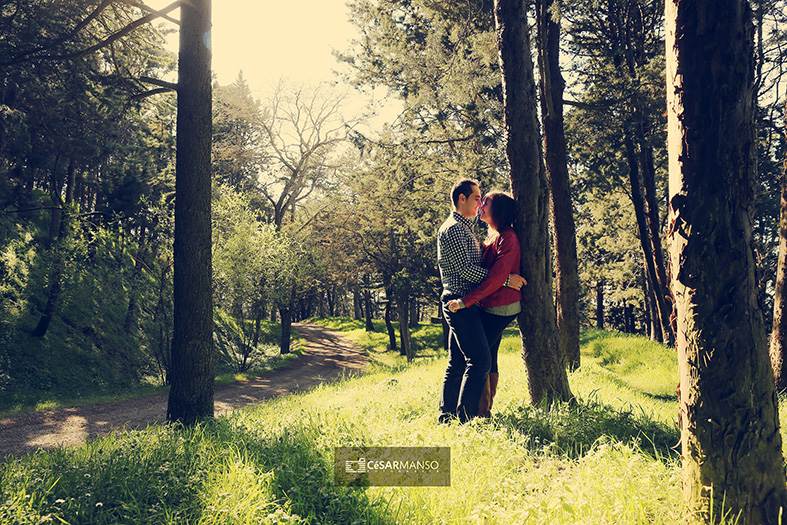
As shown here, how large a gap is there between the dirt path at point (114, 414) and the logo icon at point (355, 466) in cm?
442

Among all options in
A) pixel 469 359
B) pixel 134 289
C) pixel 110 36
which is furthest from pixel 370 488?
pixel 134 289

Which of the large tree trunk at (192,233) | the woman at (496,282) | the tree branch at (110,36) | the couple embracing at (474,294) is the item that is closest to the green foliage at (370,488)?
the couple embracing at (474,294)

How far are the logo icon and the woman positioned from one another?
157 cm

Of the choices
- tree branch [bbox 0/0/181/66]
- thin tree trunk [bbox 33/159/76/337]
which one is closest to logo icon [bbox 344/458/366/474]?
tree branch [bbox 0/0/181/66]

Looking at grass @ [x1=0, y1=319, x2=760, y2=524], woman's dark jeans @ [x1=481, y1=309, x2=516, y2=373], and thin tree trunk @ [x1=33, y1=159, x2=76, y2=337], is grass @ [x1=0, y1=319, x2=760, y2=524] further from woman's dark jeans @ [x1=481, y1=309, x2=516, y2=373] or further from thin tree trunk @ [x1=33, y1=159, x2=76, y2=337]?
thin tree trunk @ [x1=33, y1=159, x2=76, y2=337]

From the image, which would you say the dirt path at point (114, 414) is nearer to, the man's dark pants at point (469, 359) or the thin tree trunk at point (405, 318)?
the thin tree trunk at point (405, 318)

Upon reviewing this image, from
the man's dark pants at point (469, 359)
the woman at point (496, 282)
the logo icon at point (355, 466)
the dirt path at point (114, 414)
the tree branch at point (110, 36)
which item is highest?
the tree branch at point (110, 36)

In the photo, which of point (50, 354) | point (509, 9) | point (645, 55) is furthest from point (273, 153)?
point (509, 9)

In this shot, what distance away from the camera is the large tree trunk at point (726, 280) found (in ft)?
7.64

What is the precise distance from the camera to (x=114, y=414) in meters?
10.3

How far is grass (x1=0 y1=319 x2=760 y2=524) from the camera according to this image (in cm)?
261

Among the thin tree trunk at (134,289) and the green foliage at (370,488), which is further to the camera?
the thin tree trunk at (134,289)

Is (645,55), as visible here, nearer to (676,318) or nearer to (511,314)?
(511,314)

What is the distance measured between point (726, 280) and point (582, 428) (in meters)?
2.11
